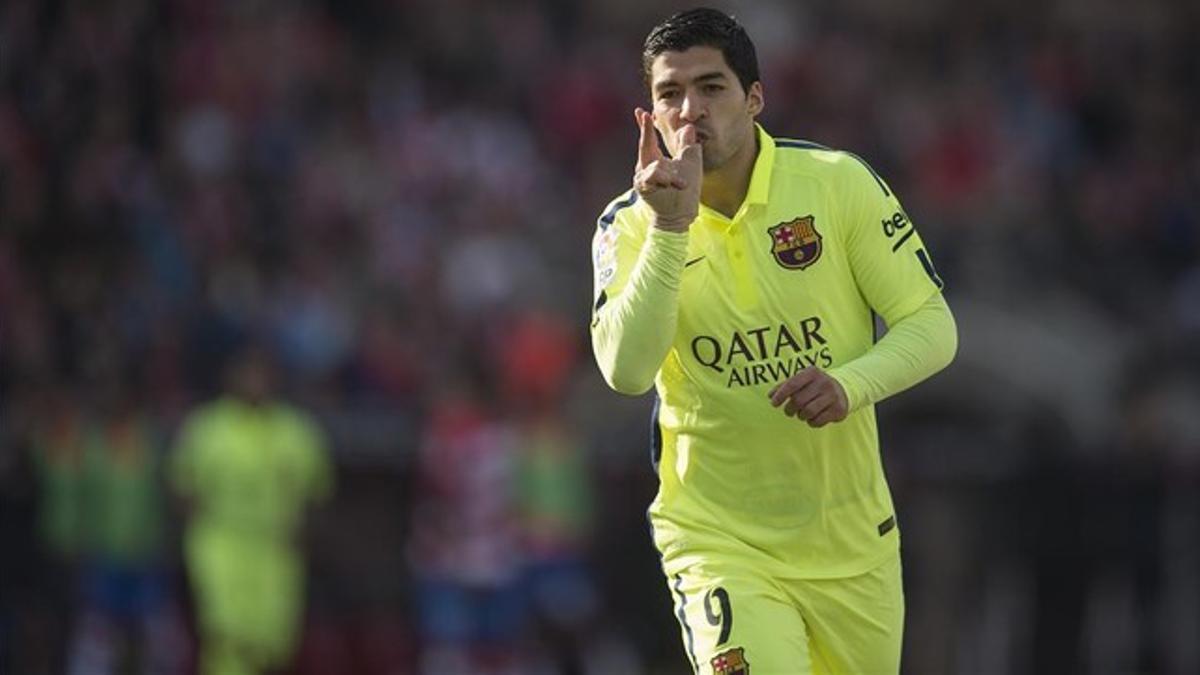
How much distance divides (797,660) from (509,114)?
42.5 ft

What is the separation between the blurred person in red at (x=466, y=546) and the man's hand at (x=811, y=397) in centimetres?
969

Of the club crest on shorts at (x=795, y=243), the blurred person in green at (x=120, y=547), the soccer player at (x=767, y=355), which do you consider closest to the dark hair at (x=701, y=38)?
the soccer player at (x=767, y=355)

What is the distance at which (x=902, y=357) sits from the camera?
709cm

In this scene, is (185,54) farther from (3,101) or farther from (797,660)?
(797,660)

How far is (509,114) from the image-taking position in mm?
19766

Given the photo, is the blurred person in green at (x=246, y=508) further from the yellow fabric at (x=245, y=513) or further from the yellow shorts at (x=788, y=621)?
Result: the yellow shorts at (x=788, y=621)

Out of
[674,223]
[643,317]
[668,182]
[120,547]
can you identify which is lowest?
[120,547]

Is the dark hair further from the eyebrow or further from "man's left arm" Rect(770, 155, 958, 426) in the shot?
"man's left arm" Rect(770, 155, 958, 426)

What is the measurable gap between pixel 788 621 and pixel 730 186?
1297mm

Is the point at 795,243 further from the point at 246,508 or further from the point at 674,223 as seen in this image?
the point at 246,508

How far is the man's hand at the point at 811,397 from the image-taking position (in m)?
6.69

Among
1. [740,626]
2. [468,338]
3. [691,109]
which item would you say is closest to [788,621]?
[740,626]

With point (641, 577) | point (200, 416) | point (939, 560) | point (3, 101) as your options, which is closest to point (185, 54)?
point (3, 101)

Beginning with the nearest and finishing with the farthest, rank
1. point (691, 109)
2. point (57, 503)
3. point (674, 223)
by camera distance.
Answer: point (674, 223), point (691, 109), point (57, 503)
